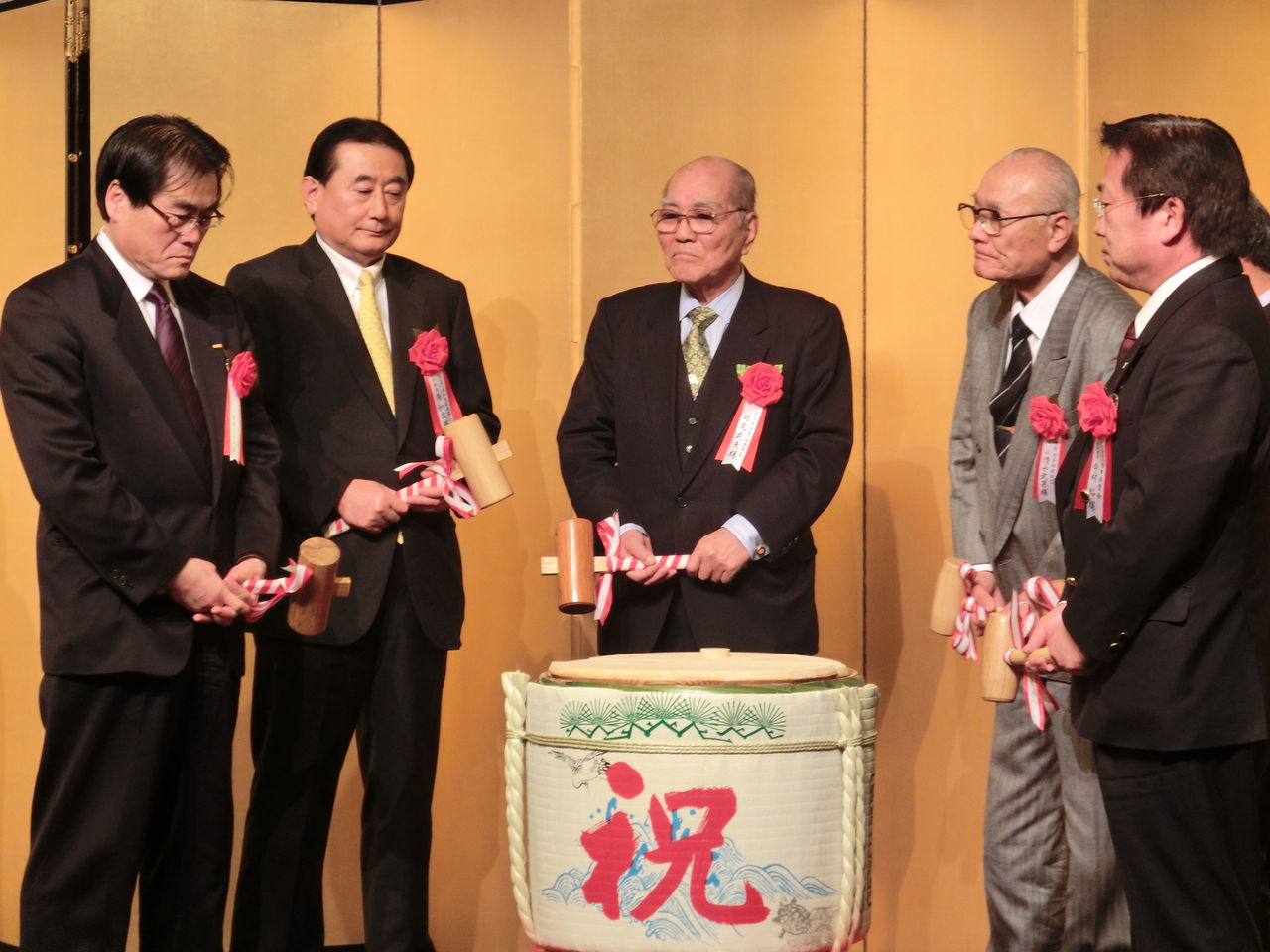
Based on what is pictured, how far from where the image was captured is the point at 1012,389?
331 centimetres

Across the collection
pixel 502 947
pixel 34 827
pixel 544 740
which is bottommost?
pixel 502 947

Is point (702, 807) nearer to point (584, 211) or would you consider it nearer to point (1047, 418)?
point (1047, 418)

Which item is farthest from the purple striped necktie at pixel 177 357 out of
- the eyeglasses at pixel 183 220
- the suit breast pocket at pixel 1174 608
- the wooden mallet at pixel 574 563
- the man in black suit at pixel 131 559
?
the suit breast pocket at pixel 1174 608

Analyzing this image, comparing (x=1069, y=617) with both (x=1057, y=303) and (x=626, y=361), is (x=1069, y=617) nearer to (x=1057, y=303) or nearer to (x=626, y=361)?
(x=1057, y=303)

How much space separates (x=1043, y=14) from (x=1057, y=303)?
1174mm

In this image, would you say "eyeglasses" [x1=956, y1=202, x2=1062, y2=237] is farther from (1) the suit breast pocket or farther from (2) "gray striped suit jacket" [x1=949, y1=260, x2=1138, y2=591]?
(1) the suit breast pocket

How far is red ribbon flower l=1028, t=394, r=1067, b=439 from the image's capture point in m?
3.06

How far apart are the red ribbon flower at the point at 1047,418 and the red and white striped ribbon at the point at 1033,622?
0.37 metres

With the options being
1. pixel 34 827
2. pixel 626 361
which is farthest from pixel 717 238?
pixel 34 827

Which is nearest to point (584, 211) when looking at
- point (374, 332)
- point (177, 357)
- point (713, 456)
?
point (374, 332)

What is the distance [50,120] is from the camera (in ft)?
13.9

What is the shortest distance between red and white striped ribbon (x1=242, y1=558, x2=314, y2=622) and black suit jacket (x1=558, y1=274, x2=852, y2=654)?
0.72 metres

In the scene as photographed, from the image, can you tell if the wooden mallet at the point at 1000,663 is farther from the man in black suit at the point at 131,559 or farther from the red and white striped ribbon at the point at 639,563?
the man in black suit at the point at 131,559

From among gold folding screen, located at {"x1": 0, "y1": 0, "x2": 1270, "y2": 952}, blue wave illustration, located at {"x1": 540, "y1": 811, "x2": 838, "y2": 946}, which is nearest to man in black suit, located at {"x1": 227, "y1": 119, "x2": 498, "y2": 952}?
gold folding screen, located at {"x1": 0, "y1": 0, "x2": 1270, "y2": 952}
